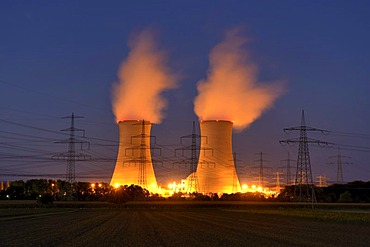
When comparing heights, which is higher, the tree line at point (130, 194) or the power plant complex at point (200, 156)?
the power plant complex at point (200, 156)

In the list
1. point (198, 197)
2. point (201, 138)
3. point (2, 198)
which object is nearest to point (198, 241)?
point (201, 138)

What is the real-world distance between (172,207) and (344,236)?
38.6 m

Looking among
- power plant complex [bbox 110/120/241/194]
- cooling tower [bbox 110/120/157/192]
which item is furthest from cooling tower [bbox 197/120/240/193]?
cooling tower [bbox 110/120/157/192]

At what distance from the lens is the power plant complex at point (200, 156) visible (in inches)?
2101

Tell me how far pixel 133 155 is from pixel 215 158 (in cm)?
809

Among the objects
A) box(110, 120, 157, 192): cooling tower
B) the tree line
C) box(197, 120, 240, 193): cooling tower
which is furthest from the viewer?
the tree line

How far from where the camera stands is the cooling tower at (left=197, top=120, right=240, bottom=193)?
5334 centimetres

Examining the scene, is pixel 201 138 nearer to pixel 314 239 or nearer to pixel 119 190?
pixel 119 190

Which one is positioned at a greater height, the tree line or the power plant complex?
the power plant complex

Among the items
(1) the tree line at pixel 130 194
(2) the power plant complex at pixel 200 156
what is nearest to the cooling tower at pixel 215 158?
(2) the power plant complex at pixel 200 156

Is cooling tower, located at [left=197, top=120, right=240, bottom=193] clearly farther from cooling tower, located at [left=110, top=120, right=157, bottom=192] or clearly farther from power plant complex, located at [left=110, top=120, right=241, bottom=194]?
cooling tower, located at [left=110, top=120, right=157, bottom=192]

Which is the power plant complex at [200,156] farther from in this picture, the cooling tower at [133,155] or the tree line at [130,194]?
the tree line at [130,194]

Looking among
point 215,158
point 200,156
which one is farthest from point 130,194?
point 215,158

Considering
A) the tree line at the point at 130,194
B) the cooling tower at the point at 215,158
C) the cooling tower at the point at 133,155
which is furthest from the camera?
the tree line at the point at 130,194
